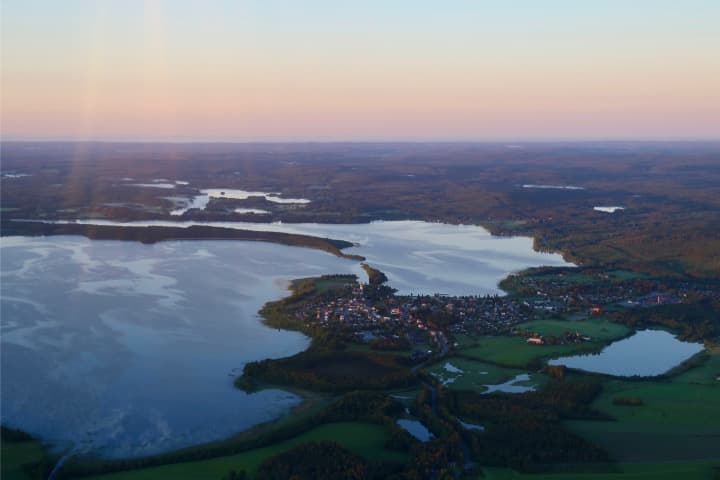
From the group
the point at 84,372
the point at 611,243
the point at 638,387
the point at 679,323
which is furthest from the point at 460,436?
the point at 611,243

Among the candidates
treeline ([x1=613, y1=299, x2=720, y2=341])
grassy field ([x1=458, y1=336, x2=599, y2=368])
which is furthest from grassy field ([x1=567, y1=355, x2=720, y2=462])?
treeline ([x1=613, y1=299, x2=720, y2=341])

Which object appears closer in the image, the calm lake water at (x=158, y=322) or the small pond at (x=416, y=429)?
the small pond at (x=416, y=429)

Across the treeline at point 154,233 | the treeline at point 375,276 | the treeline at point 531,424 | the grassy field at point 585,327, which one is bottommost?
the treeline at point 531,424

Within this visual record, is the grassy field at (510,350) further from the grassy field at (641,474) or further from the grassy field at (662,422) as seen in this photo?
the grassy field at (641,474)

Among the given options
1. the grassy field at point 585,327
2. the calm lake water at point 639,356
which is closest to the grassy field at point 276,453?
the calm lake water at point 639,356

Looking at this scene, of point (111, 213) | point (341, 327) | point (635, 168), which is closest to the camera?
point (341, 327)

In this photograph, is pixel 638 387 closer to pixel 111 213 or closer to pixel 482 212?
pixel 482 212

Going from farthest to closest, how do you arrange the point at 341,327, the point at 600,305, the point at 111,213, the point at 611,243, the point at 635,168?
1. the point at 635,168
2. the point at 111,213
3. the point at 611,243
4. the point at 600,305
5. the point at 341,327
